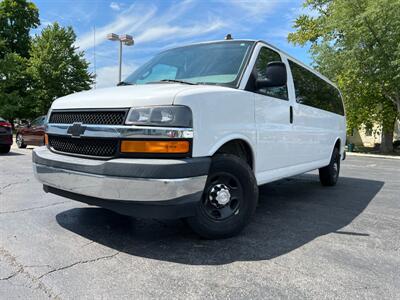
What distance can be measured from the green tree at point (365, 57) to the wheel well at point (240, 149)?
58.7 feet

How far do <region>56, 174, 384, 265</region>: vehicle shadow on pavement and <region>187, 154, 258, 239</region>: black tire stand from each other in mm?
147

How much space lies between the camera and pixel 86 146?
3340 millimetres

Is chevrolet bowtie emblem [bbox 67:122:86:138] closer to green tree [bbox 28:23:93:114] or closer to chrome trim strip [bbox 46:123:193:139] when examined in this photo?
chrome trim strip [bbox 46:123:193:139]

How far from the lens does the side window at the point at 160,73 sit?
4324 millimetres

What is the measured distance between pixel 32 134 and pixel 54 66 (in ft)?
67.5

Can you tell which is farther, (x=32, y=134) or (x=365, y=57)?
(x=365, y=57)

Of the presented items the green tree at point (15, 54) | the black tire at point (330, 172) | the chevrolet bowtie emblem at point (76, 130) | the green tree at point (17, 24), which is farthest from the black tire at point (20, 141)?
the green tree at point (17, 24)

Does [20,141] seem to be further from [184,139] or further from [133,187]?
[184,139]

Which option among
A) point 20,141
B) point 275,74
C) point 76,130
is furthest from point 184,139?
point 20,141

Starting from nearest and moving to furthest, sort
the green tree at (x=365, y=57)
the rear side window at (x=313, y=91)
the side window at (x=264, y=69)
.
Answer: the side window at (x=264, y=69)
the rear side window at (x=313, y=91)
the green tree at (x=365, y=57)

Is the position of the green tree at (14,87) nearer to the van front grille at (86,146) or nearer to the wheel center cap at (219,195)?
the van front grille at (86,146)

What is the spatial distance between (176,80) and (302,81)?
2.33m

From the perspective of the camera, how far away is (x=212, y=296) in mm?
2455

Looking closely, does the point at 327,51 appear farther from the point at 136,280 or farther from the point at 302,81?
the point at 136,280
